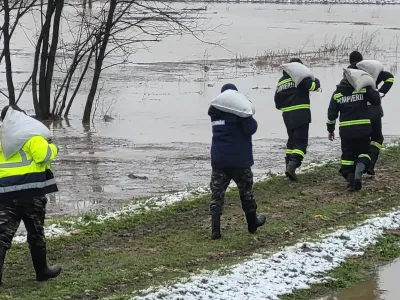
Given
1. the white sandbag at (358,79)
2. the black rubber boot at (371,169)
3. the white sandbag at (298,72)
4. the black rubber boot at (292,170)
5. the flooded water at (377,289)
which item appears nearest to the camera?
the flooded water at (377,289)

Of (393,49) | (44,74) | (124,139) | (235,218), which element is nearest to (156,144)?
(124,139)

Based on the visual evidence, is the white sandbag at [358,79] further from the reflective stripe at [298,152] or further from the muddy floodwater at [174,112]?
the muddy floodwater at [174,112]

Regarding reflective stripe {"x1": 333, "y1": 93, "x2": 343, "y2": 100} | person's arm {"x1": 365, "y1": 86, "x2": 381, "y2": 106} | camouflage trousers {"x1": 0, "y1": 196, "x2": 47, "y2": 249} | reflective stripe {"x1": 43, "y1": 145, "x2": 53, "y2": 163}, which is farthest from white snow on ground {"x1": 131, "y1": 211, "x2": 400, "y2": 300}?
reflective stripe {"x1": 333, "y1": 93, "x2": 343, "y2": 100}

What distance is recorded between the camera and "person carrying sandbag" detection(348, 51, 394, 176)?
989 cm

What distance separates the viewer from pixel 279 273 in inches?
251

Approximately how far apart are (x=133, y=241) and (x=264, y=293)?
6.32 feet

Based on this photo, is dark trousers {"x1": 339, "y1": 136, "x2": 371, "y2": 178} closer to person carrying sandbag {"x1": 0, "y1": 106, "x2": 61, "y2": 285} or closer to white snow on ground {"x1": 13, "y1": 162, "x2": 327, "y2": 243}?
white snow on ground {"x1": 13, "y1": 162, "x2": 327, "y2": 243}

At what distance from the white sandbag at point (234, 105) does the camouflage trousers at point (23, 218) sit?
202 centimetres

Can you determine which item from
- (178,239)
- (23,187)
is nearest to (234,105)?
(178,239)

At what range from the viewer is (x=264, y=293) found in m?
5.95

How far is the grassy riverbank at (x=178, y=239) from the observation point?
6.11m

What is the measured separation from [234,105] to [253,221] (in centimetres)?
123

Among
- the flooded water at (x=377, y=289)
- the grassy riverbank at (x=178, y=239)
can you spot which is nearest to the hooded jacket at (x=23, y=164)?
the grassy riverbank at (x=178, y=239)

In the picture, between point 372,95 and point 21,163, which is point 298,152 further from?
point 21,163
